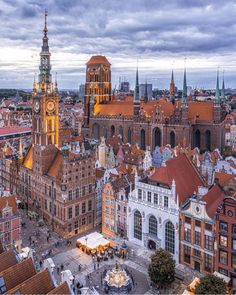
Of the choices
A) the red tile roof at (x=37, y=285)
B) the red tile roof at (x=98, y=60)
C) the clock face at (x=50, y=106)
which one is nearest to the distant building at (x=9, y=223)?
the red tile roof at (x=37, y=285)

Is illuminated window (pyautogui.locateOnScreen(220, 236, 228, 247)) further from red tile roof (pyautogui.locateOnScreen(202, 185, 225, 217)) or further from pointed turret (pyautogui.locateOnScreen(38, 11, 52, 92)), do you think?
pointed turret (pyautogui.locateOnScreen(38, 11, 52, 92))

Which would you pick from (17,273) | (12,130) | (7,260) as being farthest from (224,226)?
(12,130)

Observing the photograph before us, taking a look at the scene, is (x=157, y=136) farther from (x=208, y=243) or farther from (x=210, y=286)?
(x=210, y=286)

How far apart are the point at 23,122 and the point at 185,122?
365 feet

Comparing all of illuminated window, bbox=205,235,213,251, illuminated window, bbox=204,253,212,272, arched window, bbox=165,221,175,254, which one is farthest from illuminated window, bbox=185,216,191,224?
illuminated window, bbox=204,253,212,272

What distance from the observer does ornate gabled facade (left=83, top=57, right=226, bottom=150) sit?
121 m

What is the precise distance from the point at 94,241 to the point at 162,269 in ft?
60.1

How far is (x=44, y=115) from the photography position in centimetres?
7875

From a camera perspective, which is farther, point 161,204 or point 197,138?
point 197,138

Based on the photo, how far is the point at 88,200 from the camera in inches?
2958

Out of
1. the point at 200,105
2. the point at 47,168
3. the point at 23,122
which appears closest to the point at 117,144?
the point at 200,105

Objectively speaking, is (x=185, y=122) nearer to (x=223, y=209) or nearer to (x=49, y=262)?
(x=223, y=209)

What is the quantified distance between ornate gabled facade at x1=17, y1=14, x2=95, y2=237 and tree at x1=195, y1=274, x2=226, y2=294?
34.5 m

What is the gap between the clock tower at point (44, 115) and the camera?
3046 inches
